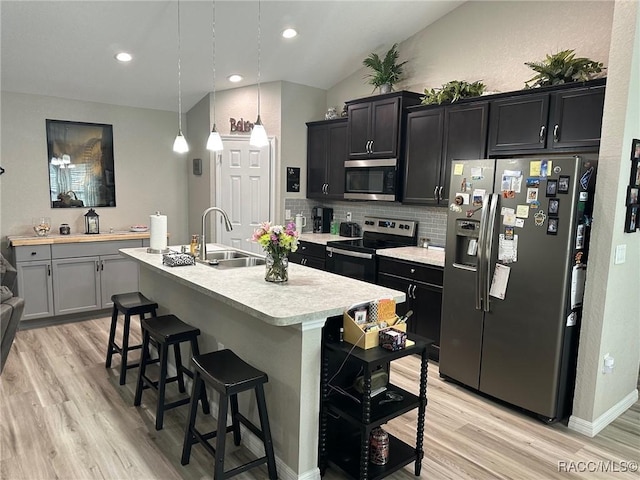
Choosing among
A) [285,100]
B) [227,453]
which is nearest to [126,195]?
[285,100]

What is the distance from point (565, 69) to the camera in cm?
321

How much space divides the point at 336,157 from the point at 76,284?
3239mm

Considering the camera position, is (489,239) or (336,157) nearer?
(489,239)

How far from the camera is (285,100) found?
5227 millimetres

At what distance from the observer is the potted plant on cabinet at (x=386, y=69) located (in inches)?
181

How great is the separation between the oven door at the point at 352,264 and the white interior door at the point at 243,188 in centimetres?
111

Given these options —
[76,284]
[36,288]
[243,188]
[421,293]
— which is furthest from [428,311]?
[36,288]

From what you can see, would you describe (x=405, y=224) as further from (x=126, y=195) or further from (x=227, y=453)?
(x=126, y=195)

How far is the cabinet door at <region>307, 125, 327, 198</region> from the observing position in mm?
5324

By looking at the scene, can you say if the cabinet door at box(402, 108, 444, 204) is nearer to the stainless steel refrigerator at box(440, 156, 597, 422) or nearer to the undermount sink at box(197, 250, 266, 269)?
the stainless steel refrigerator at box(440, 156, 597, 422)

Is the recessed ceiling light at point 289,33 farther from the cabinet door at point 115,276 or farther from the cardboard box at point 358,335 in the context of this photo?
the cardboard box at point 358,335

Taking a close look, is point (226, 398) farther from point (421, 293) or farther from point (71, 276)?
point (71, 276)

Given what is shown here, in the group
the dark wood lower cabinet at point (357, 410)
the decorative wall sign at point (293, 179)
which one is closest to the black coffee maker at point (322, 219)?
the decorative wall sign at point (293, 179)

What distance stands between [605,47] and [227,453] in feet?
12.7
